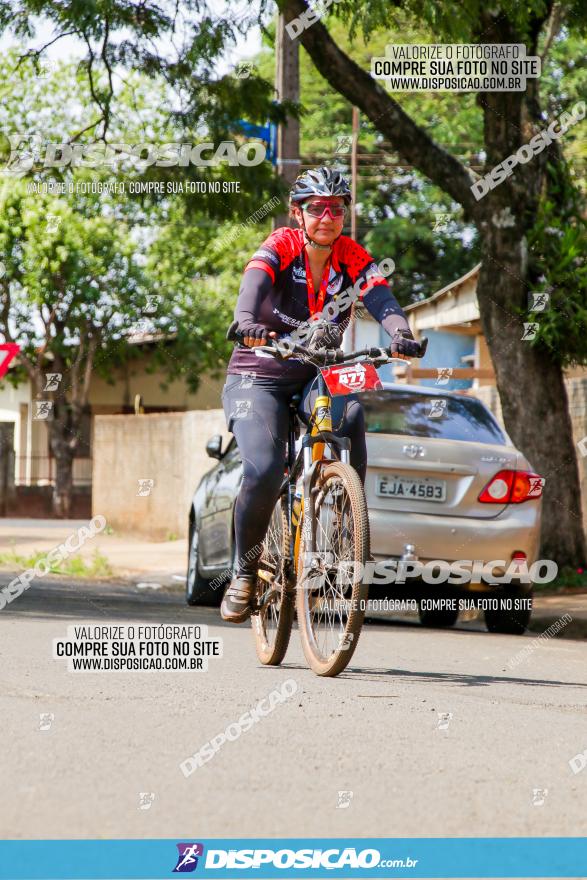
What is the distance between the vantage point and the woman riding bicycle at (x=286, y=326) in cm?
648

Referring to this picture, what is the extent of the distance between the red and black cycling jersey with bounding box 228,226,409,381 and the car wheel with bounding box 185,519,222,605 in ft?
14.8

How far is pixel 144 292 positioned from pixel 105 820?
32649mm

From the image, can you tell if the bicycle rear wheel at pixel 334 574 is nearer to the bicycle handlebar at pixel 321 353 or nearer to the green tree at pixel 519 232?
the bicycle handlebar at pixel 321 353

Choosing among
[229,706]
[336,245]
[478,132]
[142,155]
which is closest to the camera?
[229,706]

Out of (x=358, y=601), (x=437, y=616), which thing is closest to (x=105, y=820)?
(x=358, y=601)

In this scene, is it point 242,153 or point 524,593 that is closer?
point 524,593

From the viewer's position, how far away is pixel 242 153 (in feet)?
49.8

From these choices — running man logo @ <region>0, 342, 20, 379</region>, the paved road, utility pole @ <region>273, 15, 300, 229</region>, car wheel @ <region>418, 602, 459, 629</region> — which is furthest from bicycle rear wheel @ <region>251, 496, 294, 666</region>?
utility pole @ <region>273, 15, 300, 229</region>

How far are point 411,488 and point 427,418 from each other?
2.07ft

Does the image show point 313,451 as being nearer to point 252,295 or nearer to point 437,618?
point 252,295

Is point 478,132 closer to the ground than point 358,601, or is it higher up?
higher up

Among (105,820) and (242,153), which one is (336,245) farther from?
(242,153)

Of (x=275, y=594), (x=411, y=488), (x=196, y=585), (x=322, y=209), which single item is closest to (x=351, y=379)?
(x=322, y=209)

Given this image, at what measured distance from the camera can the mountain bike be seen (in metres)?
6.00
